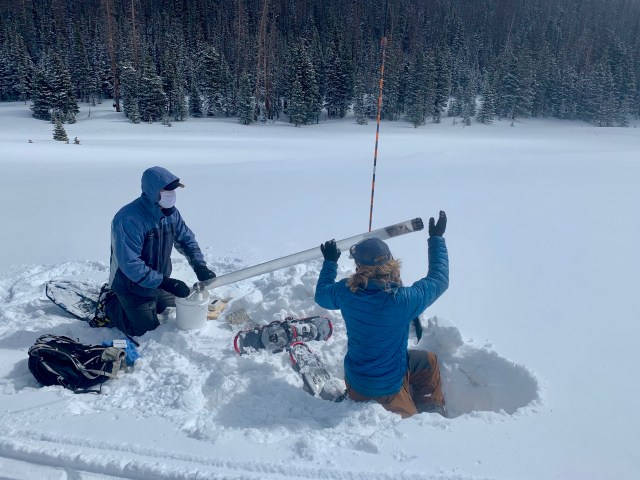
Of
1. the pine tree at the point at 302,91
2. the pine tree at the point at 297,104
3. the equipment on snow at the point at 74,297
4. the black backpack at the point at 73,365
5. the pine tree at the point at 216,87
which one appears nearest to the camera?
the black backpack at the point at 73,365

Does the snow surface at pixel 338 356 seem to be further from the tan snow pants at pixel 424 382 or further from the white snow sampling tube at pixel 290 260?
the white snow sampling tube at pixel 290 260

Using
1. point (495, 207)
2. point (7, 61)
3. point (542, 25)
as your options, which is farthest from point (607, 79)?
point (7, 61)

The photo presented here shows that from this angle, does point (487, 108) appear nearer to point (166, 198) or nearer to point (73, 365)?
point (166, 198)

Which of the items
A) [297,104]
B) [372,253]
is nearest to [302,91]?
[297,104]

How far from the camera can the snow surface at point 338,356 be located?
2.34m

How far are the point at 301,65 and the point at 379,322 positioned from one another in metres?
33.9

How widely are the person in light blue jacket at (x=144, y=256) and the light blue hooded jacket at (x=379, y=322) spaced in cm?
147

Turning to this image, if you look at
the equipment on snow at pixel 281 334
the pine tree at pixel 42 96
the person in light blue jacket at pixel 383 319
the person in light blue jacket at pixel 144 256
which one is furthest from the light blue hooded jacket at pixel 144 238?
the pine tree at pixel 42 96

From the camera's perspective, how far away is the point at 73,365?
9.65ft

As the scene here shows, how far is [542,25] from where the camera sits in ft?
205

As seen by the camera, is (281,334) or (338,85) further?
(338,85)

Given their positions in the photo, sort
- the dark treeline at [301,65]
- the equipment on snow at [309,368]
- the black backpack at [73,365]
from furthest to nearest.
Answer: the dark treeline at [301,65] < the equipment on snow at [309,368] < the black backpack at [73,365]

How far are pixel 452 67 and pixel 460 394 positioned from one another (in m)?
46.7

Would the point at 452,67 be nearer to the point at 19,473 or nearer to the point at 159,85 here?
the point at 159,85
